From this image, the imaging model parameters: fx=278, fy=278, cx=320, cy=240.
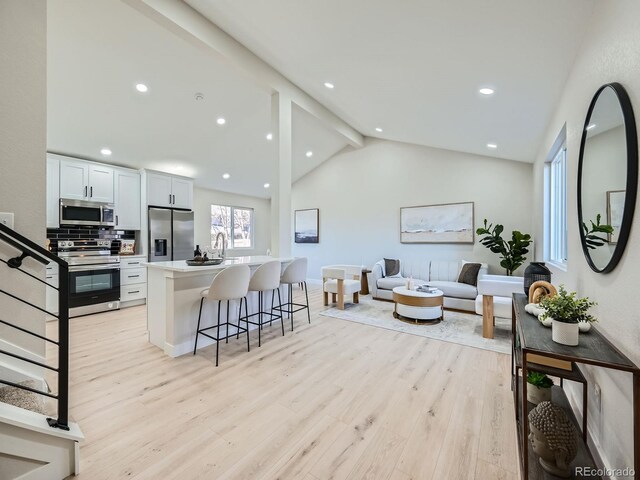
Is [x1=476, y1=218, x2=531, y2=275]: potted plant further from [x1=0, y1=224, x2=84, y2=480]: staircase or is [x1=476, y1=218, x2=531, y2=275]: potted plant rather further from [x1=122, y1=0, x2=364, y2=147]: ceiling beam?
[x1=0, y1=224, x2=84, y2=480]: staircase

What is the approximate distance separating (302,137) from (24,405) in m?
5.62

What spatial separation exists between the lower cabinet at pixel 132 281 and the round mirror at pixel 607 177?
5.60 meters

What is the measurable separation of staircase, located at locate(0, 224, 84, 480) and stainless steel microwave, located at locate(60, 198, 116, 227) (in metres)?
3.49

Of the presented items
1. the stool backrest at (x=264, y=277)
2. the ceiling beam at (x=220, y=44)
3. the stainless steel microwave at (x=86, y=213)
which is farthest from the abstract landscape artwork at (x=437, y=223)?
the stainless steel microwave at (x=86, y=213)

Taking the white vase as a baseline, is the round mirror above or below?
above

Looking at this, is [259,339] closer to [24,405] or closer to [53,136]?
[24,405]

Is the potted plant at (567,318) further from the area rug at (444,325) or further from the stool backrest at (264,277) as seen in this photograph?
the stool backrest at (264,277)

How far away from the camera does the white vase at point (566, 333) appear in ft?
4.34

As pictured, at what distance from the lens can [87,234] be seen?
186 inches

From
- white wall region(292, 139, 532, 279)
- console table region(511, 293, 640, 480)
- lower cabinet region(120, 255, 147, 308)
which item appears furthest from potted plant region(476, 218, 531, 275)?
lower cabinet region(120, 255, 147, 308)

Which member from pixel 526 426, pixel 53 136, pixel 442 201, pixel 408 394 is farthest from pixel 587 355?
pixel 53 136

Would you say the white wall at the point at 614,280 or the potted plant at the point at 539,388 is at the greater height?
the white wall at the point at 614,280

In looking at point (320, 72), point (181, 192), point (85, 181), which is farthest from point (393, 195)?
point (85, 181)

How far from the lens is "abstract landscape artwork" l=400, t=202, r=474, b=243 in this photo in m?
5.49
